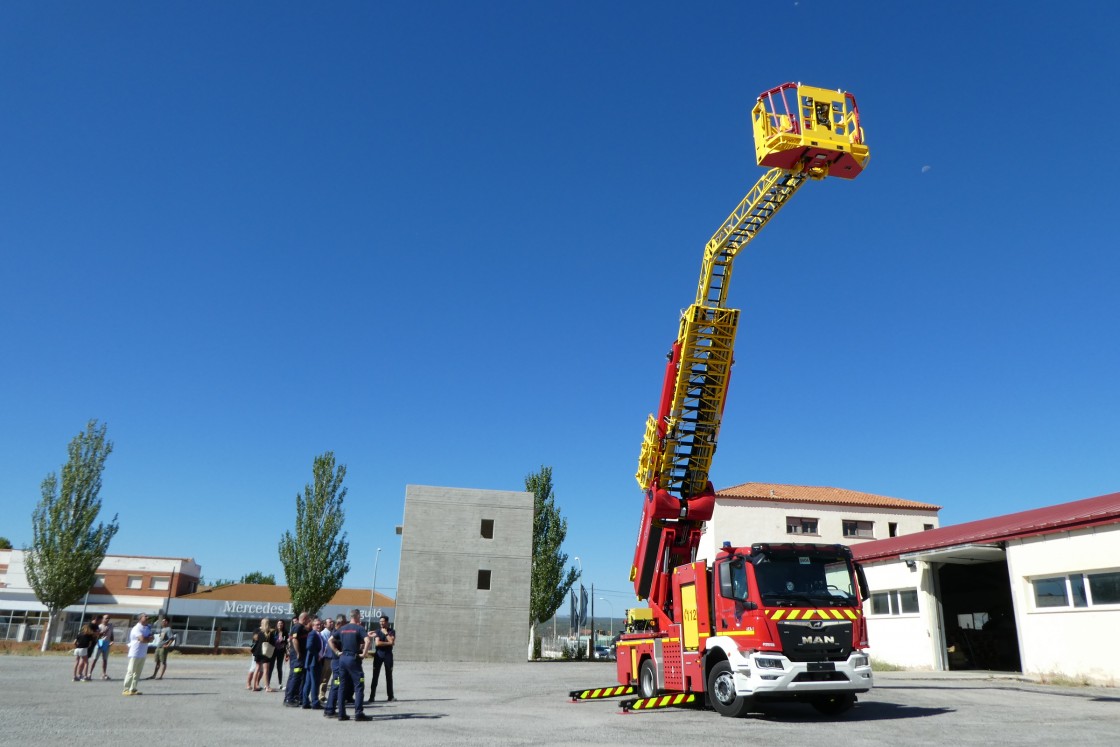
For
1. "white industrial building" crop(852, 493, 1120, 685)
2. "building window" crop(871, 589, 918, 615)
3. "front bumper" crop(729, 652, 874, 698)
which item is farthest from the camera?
"building window" crop(871, 589, 918, 615)

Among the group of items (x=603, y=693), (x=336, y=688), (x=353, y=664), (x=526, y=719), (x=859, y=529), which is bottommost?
(x=526, y=719)

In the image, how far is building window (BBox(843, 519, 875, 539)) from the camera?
46.8m

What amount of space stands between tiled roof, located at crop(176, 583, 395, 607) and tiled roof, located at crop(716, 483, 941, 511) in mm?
31633

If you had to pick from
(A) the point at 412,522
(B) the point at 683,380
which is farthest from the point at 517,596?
(B) the point at 683,380

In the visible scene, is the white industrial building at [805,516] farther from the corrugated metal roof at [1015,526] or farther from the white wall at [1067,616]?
the white wall at [1067,616]

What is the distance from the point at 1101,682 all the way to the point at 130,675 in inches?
873

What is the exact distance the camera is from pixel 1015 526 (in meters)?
21.5

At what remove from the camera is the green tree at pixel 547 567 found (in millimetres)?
45406

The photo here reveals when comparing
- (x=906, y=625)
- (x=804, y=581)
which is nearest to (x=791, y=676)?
(x=804, y=581)

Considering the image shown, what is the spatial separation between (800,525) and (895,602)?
2053 centimetres

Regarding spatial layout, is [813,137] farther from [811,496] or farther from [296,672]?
[811,496]

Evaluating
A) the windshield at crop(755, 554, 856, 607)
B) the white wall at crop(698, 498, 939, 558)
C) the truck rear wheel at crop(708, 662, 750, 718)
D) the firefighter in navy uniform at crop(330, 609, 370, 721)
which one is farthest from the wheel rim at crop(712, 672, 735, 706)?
the white wall at crop(698, 498, 939, 558)

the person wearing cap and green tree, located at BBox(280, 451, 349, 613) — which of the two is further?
green tree, located at BBox(280, 451, 349, 613)

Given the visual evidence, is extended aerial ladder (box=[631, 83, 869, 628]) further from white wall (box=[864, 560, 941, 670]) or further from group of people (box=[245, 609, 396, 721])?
white wall (box=[864, 560, 941, 670])
